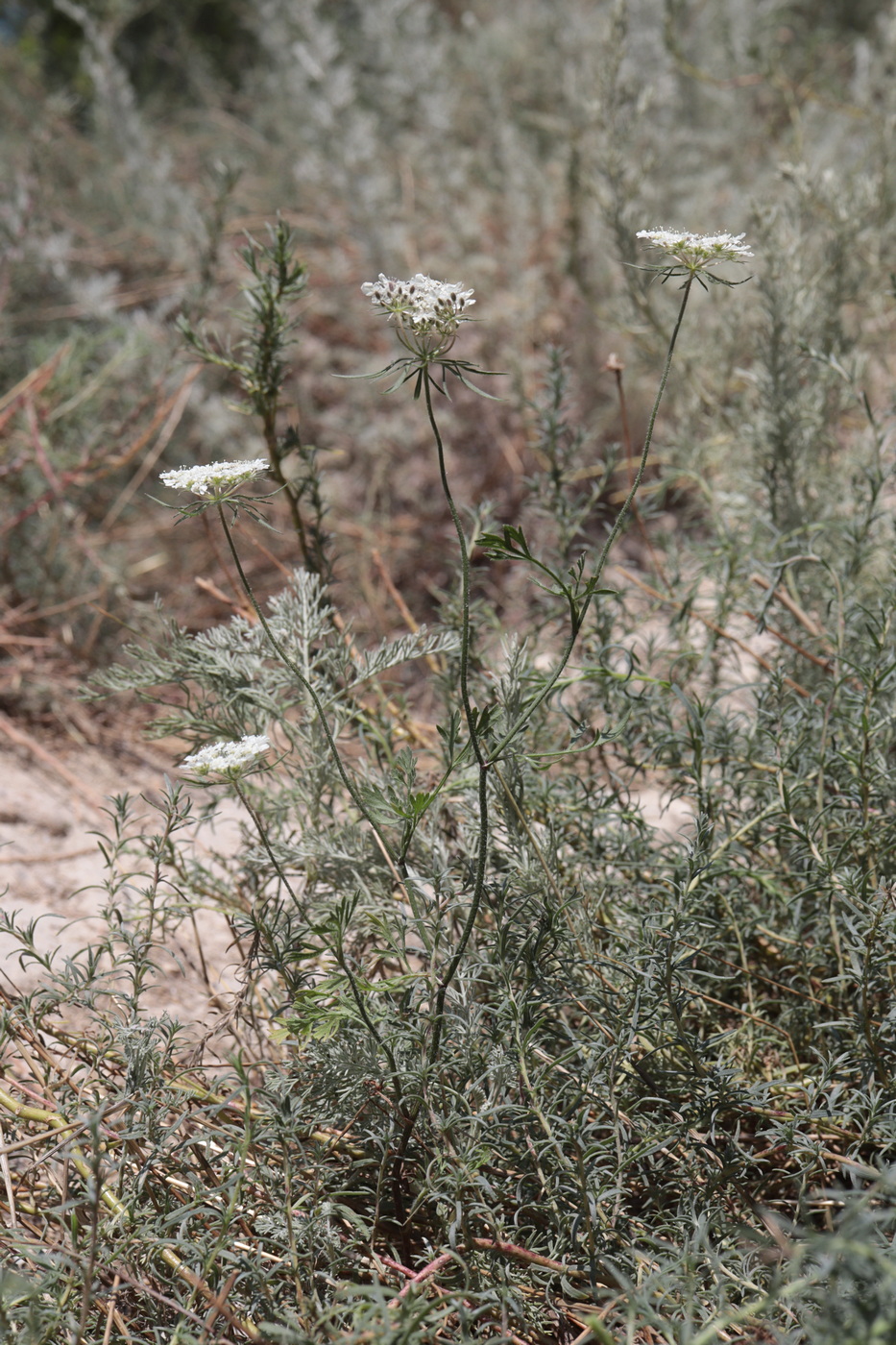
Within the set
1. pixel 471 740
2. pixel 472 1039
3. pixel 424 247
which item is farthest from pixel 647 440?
pixel 424 247

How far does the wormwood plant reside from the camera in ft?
3.05

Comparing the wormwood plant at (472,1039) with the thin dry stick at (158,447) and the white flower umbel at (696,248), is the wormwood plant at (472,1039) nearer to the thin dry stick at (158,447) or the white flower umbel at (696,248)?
the white flower umbel at (696,248)

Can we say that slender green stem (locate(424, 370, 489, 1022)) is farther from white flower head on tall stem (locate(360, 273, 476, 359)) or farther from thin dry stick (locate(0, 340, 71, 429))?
thin dry stick (locate(0, 340, 71, 429))

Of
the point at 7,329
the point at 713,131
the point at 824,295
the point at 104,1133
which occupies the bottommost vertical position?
the point at 104,1133

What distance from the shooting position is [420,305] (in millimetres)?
891

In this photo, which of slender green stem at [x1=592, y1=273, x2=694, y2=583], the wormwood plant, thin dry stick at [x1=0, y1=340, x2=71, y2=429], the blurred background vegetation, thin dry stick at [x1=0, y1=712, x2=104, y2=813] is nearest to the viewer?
slender green stem at [x1=592, y1=273, x2=694, y2=583]

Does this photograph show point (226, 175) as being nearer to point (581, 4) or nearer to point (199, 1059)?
point (199, 1059)

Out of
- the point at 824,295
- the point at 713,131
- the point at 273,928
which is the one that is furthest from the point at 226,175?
the point at 713,131

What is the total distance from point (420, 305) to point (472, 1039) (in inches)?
29.0

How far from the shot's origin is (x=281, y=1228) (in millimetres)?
1007

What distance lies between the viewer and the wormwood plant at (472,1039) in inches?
36.6

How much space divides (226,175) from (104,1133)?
1862 millimetres

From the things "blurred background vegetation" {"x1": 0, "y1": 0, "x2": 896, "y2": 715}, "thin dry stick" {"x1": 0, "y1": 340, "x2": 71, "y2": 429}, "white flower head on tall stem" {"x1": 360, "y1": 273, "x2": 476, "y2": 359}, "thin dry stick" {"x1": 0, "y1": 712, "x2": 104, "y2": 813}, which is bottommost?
"white flower head on tall stem" {"x1": 360, "y1": 273, "x2": 476, "y2": 359}

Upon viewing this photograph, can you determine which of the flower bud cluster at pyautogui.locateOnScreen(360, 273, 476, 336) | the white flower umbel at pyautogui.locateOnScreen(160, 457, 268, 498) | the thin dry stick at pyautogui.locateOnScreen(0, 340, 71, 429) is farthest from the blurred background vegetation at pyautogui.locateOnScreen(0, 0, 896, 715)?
the white flower umbel at pyautogui.locateOnScreen(160, 457, 268, 498)
